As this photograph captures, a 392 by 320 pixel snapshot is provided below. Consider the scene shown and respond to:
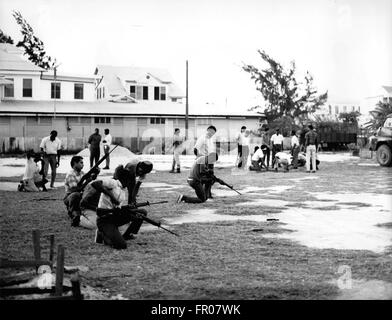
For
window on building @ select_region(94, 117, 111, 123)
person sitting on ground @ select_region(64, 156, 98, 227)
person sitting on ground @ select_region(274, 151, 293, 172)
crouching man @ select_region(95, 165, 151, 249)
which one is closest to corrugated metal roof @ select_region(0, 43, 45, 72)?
window on building @ select_region(94, 117, 111, 123)

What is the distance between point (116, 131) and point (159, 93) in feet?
27.9

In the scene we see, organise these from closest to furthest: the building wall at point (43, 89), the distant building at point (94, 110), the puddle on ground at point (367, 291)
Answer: the puddle on ground at point (367, 291) < the distant building at point (94, 110) < the building wall at point (43, 89)

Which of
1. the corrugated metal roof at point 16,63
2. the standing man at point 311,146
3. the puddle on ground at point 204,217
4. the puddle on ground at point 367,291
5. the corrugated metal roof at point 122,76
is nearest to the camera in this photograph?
the puddle on ground at point 367,291

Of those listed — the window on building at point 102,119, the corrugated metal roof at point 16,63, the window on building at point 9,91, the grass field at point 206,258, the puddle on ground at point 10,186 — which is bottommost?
the grass field at point 206,258

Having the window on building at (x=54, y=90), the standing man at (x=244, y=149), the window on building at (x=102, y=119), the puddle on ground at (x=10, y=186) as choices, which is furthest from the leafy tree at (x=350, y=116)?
the puddle on ground at (x=10, y=186)

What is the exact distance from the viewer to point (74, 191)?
937 cm

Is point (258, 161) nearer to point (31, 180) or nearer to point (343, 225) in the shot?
point (31, 180)

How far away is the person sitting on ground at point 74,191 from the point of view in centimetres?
895

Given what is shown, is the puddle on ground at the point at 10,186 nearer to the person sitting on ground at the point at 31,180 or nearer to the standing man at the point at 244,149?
the person sitting on ground at the point at 31,180

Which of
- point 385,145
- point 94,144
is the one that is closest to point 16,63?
point 94,144

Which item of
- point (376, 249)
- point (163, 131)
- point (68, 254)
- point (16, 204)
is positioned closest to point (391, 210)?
point (376, 249)

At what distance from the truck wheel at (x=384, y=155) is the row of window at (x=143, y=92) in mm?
25003

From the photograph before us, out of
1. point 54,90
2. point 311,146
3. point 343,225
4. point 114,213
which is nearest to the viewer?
point 114,213
